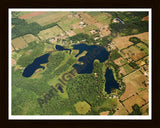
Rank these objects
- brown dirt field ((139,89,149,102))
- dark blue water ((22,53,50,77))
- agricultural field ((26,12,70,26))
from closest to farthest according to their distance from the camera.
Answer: brown dirt field ((139,89,149,102)) → dark blue water ((22,53,50,77)) → agricultural field ((26,12,70,26))

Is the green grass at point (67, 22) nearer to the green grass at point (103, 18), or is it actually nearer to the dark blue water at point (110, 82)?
the green grass at point (103, 18)

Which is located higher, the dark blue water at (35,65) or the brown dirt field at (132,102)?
the dark blue water at (35,65)

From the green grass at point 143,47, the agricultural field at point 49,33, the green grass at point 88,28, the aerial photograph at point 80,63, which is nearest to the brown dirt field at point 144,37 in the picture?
the aerial photograph at point 80,63

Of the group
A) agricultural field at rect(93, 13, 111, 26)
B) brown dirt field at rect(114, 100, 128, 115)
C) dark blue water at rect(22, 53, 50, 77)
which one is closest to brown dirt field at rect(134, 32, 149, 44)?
agricultural field at rect(93, 13, 111, 26)

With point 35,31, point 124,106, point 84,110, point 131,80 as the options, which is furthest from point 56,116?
point 35,31

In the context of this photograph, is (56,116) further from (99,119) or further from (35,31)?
(35,31)

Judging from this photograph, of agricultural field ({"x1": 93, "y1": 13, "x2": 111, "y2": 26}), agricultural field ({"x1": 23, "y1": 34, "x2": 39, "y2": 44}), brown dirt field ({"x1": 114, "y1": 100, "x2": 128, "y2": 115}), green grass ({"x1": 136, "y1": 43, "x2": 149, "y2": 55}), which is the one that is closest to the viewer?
brown dirt field ({"x1": 114, "y1": 100, "x2": 128, "y2": 115})

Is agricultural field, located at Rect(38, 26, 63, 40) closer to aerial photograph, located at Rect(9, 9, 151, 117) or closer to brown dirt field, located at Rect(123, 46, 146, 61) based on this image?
aerial photograph, located at Rect(9, 9, 151, 117)

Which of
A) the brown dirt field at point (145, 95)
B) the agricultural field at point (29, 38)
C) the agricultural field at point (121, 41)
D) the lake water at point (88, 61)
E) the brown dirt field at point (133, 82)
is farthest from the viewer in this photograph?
the agricultural field at point (29, 38)
